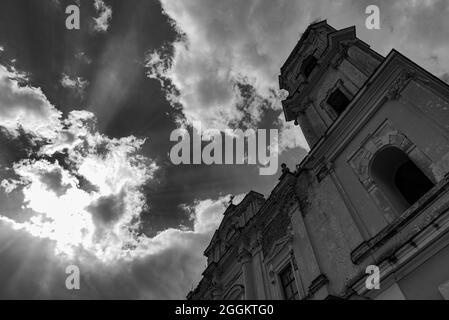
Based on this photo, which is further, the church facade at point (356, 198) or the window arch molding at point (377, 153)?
the window arch molding at point (377, 153)

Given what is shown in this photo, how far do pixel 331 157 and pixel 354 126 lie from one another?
1.48m

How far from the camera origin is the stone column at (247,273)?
14.1 meters

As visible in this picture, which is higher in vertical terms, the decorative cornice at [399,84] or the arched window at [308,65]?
the arched window at [308,65]

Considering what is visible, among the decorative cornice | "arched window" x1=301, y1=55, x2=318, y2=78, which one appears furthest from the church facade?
"arched window" x1=301, y1=55, x2=318, y2=78

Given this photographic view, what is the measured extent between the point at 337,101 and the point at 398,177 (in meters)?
5.50

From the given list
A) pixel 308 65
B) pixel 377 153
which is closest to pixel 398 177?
pixel 377 153

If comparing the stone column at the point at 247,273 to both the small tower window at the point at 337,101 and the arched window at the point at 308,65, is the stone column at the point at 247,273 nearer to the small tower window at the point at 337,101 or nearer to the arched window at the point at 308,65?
the small tower window at the point at 337,101

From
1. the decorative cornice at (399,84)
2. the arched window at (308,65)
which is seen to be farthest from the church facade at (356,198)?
the arched window at (308,65)

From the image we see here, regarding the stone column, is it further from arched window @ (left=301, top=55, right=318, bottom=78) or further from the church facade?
arched window @ (left=301, top=55, right=318, bottom=78)

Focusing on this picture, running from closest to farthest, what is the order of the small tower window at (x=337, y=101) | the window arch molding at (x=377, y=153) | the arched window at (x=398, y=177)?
1. the window arch molding at (x=377, y=153)
2. the arched window at (x=398, y=177)
3. the small tower window at (x=337, y=101)

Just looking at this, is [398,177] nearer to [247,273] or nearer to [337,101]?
[337,101]

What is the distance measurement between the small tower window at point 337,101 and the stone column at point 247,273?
26.0 feet

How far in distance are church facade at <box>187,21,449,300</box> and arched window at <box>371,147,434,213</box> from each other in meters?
0.03

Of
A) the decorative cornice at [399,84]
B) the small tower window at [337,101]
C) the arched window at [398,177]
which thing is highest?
the small tower window at [337,101]
